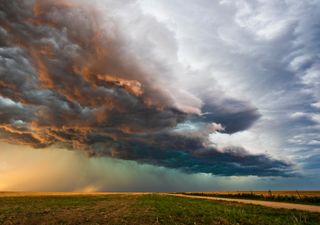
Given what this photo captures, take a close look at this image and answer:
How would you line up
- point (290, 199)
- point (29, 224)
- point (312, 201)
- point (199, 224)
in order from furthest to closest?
point (290, 199) < point (312, 201) < point (29, 224) < point (199, 224)

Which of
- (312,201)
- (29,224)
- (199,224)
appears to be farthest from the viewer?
(312,201)

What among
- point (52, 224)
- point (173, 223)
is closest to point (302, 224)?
point (173, 223)

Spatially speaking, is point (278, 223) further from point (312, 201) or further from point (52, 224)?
point (312, 201)

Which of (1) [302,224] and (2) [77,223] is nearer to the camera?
(1) [302,224]

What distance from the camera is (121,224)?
21234 millimetres

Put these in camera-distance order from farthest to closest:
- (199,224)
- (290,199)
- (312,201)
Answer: (290,199), (312,201), (199,224)

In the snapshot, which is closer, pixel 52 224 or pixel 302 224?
pixel 302 224

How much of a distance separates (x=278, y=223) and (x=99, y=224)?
577 inches

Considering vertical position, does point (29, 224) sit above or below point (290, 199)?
below

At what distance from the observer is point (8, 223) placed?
22828mm

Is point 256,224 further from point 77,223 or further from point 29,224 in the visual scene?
point 29,224

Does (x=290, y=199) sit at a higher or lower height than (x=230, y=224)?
higher

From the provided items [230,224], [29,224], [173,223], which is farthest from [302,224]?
[29,224]

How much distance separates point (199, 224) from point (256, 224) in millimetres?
4667
